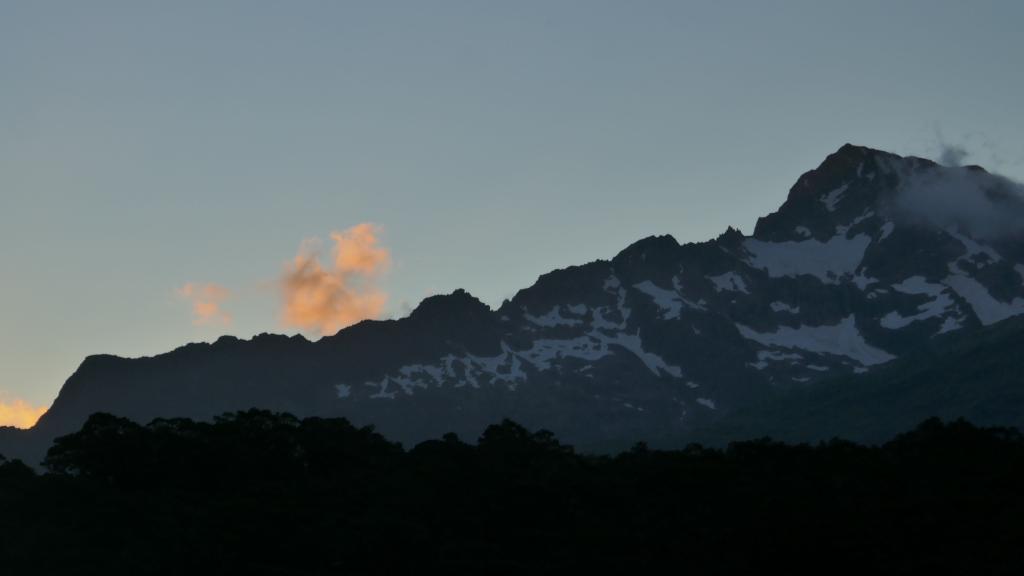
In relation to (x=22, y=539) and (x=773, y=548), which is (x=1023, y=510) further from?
(x=22, y=539)

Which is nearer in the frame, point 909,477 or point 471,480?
point 909,477

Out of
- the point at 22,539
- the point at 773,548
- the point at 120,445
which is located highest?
the point at 120,445

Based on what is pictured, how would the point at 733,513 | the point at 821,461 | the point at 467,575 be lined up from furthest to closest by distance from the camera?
the point at 821,461 < the point at 733,513 < the point at 467,575

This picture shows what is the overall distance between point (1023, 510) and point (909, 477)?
15757 millimetres

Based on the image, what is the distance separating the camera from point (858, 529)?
10438cm

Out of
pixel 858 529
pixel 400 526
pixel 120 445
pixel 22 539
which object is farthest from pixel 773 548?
pixel 120 445

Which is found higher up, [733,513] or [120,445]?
[120,445]

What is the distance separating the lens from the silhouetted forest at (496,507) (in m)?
104

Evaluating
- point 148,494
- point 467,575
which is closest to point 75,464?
point 148,494

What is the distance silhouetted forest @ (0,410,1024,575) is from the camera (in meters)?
104

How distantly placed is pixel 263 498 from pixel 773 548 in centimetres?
3858

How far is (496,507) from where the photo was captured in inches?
4806

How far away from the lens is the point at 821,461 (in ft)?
434

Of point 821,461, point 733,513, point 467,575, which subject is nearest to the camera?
point 467,575
